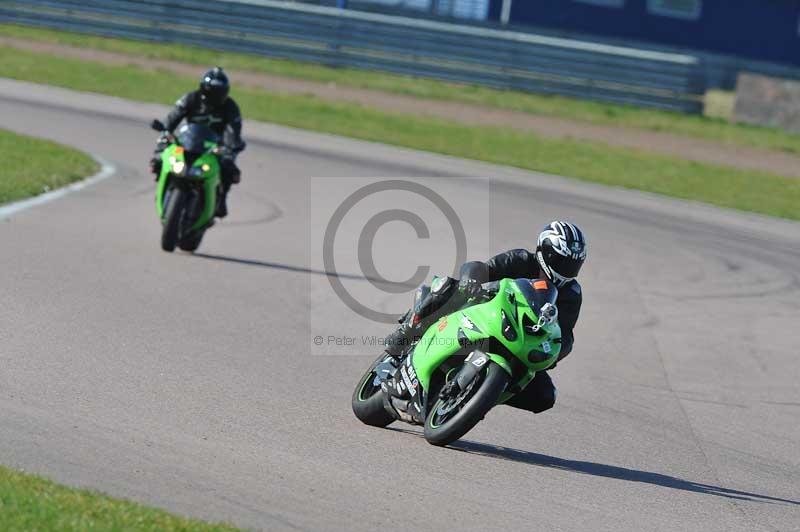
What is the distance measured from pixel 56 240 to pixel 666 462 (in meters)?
6.38

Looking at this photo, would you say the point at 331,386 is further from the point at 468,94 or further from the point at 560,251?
the point at 468,94

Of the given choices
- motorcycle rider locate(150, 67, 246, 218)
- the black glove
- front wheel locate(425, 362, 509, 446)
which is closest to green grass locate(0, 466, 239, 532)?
front wheel locate(425, 362, 509, 446)

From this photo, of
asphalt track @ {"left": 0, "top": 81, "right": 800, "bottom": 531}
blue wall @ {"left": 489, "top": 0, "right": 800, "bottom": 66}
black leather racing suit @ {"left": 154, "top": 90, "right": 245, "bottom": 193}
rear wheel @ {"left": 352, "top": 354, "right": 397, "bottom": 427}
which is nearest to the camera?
asphalt track @ {"left": 0, "top": 81, "right": 800, "bottom": 531}

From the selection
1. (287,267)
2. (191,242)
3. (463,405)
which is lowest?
(287,267)

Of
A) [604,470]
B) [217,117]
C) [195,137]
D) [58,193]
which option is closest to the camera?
[604,470]

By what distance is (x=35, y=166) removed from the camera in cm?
1584

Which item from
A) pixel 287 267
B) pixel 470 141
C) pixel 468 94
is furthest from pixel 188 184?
pixel 468 94

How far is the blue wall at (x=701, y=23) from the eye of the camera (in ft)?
147

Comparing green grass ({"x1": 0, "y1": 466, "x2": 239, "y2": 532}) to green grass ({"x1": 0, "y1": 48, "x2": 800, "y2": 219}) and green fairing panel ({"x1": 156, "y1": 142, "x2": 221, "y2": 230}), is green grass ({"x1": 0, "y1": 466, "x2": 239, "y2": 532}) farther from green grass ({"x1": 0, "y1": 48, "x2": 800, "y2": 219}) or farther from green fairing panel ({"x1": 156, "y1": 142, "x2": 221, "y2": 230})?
green grass ({"x1": 0, "y1": 48, "x2": 800, "y2": 219})

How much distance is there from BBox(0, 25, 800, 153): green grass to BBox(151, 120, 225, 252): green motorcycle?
16.6 metres

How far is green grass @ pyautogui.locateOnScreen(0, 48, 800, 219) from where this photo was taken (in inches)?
883

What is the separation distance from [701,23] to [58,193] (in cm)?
3491

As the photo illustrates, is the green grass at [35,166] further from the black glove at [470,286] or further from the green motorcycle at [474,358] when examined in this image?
the black glove at [470,286]

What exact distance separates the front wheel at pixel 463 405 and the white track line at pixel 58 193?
6931 millimetres
